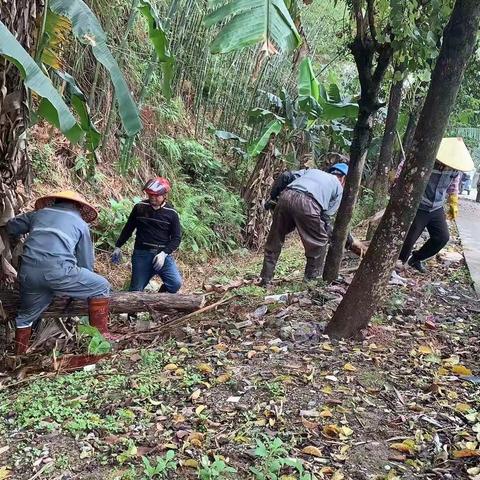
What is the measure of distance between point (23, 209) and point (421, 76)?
5182 mm

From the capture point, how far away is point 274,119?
33.3ft

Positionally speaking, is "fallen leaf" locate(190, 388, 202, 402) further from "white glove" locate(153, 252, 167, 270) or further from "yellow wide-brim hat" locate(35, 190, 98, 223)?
"white glove" locate(153, 252, 167, 270)

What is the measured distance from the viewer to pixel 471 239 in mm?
10062

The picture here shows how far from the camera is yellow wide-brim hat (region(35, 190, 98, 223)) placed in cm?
479

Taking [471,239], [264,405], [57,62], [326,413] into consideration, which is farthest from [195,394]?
[471,239]

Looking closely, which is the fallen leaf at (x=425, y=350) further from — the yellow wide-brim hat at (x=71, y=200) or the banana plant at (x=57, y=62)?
the yellow wide-brim hat at (x=71, y=200)

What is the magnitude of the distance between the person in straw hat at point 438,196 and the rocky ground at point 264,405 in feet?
5.31

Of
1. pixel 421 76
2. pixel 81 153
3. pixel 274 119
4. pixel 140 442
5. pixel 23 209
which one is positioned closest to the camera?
pixel 140 442

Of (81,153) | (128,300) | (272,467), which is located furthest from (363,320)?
(81,153)

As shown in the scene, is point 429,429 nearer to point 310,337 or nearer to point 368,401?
point 368,401

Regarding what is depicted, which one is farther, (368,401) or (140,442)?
(368,401)

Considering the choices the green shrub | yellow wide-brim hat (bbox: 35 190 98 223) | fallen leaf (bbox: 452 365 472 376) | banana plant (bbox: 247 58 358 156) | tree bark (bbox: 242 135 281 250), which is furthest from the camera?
tree bark (bbox: 242 135 281 250)

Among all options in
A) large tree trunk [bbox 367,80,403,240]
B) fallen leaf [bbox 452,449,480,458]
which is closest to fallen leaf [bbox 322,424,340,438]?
fallen leaf [bbox 452,449,480,458]

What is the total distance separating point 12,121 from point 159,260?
231cm
